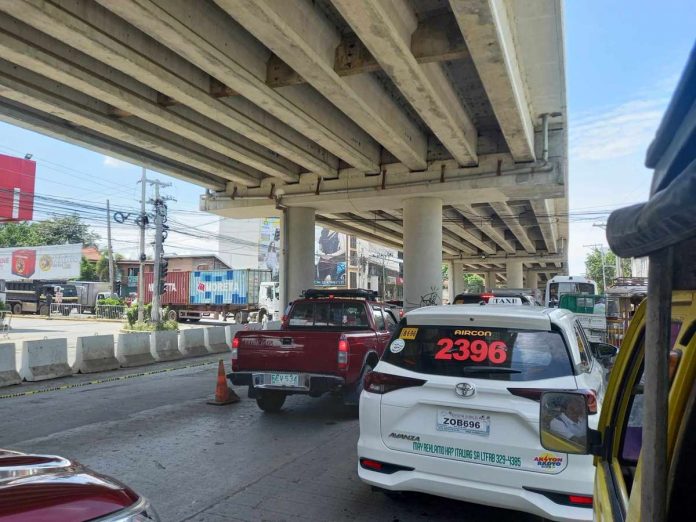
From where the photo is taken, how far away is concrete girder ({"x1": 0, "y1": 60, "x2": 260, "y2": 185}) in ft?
31.2

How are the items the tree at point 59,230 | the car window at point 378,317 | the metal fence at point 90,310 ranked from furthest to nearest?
the tree at point 59,230, the metal fence at point 90,310, the car window at point 378,317

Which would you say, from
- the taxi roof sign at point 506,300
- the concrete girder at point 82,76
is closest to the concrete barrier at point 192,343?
the concrete girder at point 82,76

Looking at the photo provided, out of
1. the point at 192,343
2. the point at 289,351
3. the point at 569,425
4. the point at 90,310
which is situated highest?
the point at 569,425

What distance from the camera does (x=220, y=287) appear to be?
110 ft

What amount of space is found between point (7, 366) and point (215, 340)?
22.3ft

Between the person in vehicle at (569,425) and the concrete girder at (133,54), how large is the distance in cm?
746

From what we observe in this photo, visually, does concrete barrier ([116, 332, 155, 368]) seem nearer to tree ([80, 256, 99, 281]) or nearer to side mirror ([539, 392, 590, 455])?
side mirror ([539, 392, 590, 455])

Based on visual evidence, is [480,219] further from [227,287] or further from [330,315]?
[330,315]

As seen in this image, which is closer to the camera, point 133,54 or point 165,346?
point 133,54

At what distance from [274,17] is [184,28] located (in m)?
1.41

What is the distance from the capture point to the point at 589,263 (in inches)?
3900

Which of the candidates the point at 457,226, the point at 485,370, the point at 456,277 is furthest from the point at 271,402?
the point at 456,277

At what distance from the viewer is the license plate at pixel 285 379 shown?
22.4ft

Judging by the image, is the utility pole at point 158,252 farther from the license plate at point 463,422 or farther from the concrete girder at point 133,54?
the license plate at point 463,422
